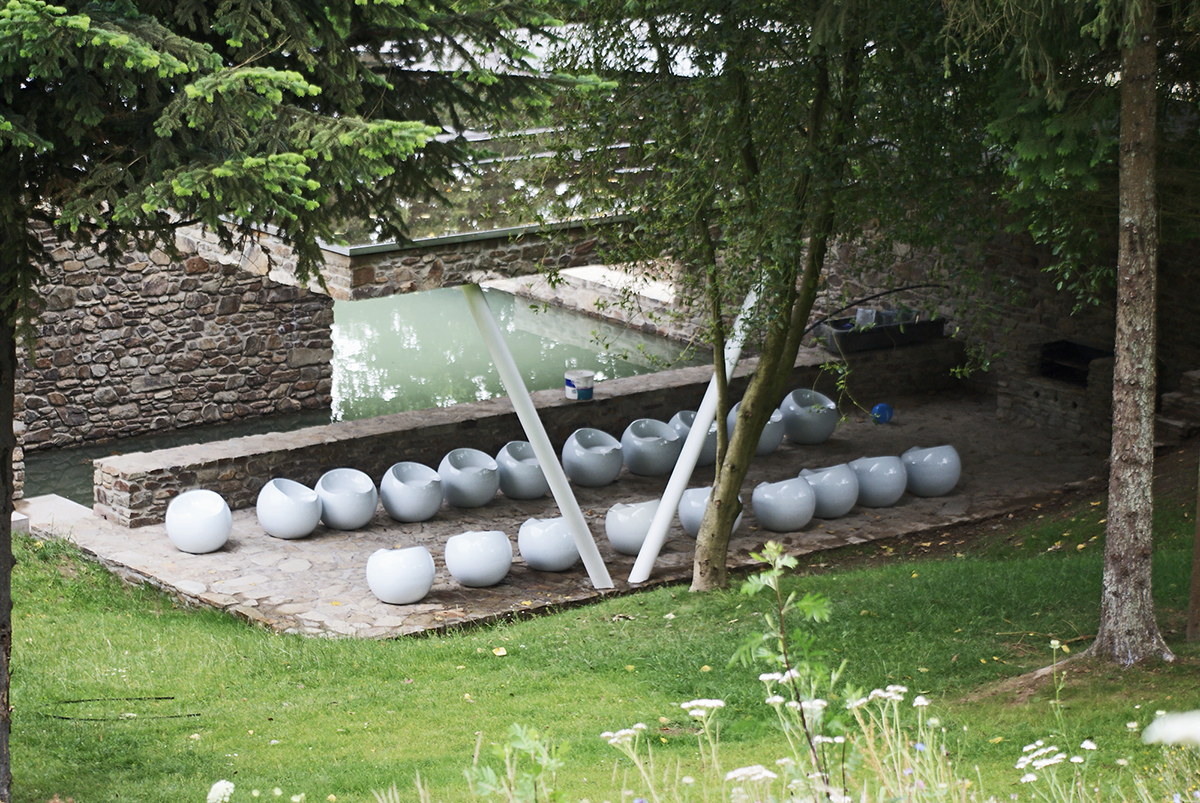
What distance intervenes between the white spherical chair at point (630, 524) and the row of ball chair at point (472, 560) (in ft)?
1.26

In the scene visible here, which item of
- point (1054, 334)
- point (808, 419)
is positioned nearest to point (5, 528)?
point (808, 419)

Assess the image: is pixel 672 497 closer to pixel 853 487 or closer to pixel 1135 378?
pixel 853 487

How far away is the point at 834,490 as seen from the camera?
10289 mm

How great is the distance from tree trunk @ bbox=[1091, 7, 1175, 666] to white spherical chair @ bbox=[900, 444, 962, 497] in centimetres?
560

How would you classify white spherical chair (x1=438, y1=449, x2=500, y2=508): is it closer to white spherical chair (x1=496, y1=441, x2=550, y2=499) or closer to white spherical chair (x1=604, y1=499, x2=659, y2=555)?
white spherical chair (x1=496, y1=441, x2=550, y2=499)

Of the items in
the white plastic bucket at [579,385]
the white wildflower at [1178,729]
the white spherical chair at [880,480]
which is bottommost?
the white spherical chair at [880,480]

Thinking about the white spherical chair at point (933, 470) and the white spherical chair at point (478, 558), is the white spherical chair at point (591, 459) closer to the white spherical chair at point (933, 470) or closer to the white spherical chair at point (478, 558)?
the white spherical chair at point (478, 558)

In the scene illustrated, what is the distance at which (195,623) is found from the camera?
7.86m

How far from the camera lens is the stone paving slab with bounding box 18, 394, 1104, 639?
830cm

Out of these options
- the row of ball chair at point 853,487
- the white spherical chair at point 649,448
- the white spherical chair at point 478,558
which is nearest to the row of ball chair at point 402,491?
the white spherical chair at point 649,448

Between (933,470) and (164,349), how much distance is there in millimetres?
9030

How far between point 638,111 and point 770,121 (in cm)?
82

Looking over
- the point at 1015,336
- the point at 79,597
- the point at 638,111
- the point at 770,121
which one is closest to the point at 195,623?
the point at 79,597

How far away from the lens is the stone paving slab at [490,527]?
830 cm
